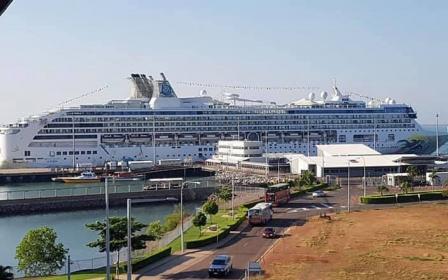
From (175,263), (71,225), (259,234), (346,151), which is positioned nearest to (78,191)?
(71,225)

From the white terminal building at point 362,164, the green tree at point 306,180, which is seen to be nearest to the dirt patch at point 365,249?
the green tree at point 306,180

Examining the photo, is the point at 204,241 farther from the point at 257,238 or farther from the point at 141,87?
the point at 141,87

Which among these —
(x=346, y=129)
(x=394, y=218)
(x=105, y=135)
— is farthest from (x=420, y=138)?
(x=394, y=218)

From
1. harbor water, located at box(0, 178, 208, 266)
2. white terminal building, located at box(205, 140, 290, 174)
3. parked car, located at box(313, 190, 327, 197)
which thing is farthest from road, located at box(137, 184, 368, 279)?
white terminal building, located at box(205, 140, 290, 174)

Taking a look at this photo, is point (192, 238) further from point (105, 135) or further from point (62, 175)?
point (105, 135)

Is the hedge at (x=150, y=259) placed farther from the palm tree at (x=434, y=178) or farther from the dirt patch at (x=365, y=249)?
the palm tree at (x=434, y=178)

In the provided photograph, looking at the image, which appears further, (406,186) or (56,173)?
(56,173)
